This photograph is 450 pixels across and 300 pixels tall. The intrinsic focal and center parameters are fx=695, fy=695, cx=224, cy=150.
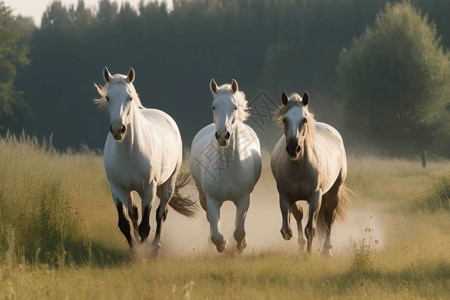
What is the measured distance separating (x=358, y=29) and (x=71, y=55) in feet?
72.1

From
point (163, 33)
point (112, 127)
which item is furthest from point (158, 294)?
point (163, 33)

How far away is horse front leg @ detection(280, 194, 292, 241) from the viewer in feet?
29.3

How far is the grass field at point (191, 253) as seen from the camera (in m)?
6.83

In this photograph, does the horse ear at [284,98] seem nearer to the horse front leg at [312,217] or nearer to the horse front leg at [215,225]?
the horse front leg at [312,217]

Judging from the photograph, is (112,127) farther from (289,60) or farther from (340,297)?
(289,60)

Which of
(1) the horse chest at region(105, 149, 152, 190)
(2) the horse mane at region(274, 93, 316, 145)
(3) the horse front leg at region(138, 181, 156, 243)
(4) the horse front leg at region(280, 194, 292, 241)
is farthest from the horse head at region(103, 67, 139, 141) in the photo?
(4) the horse front leg at region(280, 194, 292, 241)

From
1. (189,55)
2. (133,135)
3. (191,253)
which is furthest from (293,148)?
(189,55)

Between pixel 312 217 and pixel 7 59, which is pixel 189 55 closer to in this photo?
pixel 7 59

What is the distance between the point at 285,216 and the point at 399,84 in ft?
80.2

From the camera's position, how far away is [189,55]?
51406mm

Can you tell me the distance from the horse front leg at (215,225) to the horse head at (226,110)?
1.00 meters

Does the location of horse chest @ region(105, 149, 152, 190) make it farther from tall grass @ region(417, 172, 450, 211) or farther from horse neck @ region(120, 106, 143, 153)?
tall grass @ region(417, 172, 450, 211)

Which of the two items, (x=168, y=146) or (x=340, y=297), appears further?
(x=168, y=146)

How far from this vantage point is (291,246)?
10195 mm
